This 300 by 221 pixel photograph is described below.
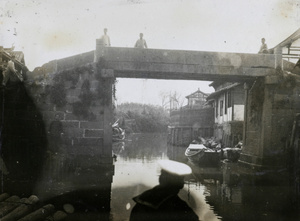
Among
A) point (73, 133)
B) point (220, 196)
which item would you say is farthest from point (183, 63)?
point (220, 196)

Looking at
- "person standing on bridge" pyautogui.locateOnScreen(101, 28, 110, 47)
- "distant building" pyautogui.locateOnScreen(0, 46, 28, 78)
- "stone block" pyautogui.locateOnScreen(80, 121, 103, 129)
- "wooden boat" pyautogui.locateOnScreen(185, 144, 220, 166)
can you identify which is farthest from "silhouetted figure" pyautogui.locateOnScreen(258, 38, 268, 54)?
"distant building" pyautogui.locateOnScreen(0, 46, 28, 78)

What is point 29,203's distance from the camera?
261 inches

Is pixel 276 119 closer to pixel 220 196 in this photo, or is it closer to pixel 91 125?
pixel 220 196

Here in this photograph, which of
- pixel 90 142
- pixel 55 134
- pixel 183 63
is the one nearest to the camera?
pixel 55 134

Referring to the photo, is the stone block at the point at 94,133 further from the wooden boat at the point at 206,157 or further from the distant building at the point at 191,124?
the distant building at the point at 191,124

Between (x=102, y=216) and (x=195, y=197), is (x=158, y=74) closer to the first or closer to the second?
(x=195, y=197)

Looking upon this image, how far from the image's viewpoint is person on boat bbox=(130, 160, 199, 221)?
20.0 ft

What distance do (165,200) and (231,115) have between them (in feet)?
59.0

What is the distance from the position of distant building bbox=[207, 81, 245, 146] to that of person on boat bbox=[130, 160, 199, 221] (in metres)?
15.9

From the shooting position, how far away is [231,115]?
22.8 meters

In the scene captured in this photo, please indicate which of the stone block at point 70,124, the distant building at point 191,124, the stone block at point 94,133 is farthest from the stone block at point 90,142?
the distant building at point 191,124

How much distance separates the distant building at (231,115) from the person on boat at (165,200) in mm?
15888

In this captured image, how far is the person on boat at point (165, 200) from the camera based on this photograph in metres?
6.11

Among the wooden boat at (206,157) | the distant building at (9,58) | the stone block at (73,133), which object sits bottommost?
the wooden boat at (206,157)
